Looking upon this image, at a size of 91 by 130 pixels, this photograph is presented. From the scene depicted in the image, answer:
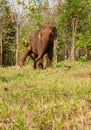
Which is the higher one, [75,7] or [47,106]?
[47,106]

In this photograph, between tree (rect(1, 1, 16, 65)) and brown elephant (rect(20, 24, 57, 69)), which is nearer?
brown elephant (rect(20, 24, 57, 69))

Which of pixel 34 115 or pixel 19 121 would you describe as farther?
pixel 34 115

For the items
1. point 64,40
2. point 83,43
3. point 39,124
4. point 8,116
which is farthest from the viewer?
point 64,40

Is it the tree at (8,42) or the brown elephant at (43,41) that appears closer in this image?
the brown elephant at (43,41)

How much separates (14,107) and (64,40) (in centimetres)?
4800

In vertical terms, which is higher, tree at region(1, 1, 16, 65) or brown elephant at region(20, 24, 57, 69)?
brown elephant at region(20, 24, 57, 69)

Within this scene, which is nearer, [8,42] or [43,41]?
[43,41]

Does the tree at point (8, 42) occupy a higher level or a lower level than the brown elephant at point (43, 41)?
lower

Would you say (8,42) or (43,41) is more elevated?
(43,41)

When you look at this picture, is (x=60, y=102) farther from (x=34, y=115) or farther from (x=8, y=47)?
(x=8, y=47)

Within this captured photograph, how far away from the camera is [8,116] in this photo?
4379 mm

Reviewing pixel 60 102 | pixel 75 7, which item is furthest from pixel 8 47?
pixel 60 102

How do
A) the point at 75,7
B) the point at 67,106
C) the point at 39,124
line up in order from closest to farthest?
the point at 39,124
the point at 67,106
the point at 75,7

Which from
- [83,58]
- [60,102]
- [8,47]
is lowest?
[8,47]
